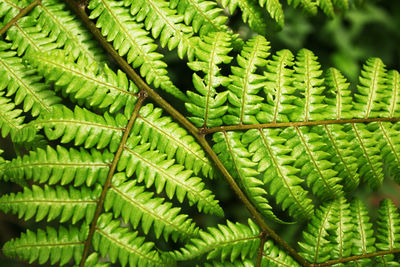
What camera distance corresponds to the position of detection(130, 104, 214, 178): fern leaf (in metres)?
1.60

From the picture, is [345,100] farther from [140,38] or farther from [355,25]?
[355,25]

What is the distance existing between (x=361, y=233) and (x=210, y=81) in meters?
1.11

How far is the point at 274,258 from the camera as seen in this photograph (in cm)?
162

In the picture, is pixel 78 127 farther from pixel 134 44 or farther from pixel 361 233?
pixel 361 233

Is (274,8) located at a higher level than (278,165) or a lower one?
higher

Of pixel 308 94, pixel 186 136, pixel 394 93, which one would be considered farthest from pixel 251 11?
pixel 394 93

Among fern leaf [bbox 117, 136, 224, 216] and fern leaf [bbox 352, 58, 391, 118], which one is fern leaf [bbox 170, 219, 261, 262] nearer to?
fern leaf [bbox 117, 136, 224, 216]

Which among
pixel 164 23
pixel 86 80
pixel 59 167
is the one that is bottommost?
pixel 59 167

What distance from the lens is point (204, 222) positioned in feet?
9.95

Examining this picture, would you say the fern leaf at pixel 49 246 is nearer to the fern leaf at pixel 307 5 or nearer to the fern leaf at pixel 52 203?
the fern leaf at pixel 52 203

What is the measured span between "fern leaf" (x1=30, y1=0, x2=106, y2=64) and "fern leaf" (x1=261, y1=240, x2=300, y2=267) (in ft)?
4.28

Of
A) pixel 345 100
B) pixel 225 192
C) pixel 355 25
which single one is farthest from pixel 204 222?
pixel 355 25

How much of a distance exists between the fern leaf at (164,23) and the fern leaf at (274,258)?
1028 mm

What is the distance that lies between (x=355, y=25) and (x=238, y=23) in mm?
1609
